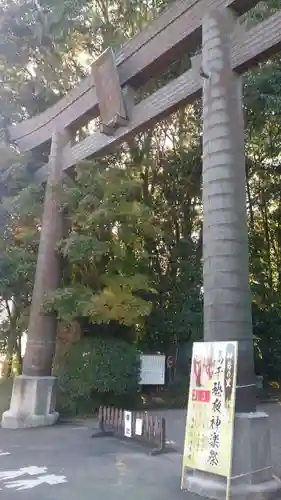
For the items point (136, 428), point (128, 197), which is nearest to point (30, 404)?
point (136, 428)

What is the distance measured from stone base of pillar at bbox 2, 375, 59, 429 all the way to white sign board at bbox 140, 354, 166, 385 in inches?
97.3

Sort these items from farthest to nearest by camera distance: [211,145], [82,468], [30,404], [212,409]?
[30,404] < [82,468] < [211,145] < [212,409]

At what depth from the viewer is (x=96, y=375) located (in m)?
10.9

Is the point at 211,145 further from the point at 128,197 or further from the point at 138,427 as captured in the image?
the point at 128,197

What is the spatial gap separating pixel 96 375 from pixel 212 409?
19.1 ft

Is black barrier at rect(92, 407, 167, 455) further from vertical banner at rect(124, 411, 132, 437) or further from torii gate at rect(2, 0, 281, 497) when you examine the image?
torii gate at rect(2, 0, 281, 497)

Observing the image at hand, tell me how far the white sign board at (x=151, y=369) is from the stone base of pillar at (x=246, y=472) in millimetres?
6351

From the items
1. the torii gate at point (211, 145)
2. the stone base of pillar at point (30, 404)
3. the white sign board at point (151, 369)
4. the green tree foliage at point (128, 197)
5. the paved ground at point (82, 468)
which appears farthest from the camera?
the white sign board at point (151, 369)

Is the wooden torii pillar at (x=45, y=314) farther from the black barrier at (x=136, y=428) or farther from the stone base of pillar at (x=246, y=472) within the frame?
the stone base of pillar at (x=246, y=472)

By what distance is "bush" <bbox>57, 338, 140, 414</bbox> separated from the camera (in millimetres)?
10914

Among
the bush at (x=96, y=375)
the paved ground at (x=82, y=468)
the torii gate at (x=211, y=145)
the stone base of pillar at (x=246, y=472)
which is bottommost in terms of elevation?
the paved ground at (x=82, y=468)

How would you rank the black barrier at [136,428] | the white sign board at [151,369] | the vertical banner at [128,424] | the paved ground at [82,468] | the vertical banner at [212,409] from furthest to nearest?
the white sign board at [151,369]
the vertical banner at [128,424]
the black barrier at [136,428]
the paved ground at [82,468]
the vertical banner at [212,409]

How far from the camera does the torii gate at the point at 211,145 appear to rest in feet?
19.2

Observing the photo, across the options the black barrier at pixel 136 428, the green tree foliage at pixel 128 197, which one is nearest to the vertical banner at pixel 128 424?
the black barrier at pixel 136 428
